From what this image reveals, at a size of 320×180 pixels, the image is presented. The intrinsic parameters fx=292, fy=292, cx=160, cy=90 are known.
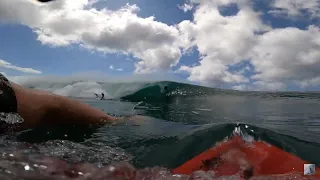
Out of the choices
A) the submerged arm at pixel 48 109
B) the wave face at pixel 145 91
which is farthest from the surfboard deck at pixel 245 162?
the wave face at pixel 145 91

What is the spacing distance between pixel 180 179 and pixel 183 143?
1.72m

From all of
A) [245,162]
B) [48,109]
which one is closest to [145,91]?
[48,109]

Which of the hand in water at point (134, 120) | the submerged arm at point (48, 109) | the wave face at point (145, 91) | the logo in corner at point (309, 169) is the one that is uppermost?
the wave face at point (145, 91)

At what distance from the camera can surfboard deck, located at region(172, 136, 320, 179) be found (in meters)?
2.11

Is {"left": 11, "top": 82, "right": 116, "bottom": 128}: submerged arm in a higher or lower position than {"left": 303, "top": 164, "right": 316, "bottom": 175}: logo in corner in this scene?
higher

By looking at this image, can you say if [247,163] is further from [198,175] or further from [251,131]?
[251,131]

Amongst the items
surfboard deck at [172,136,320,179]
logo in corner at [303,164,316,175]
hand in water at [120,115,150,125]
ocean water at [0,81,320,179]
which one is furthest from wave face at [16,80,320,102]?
logo in corner at [303,164,316,175]

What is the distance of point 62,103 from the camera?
3.07 meters

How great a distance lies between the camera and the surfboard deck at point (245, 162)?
2107 mm

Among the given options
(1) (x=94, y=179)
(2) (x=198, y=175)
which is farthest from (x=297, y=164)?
(1) (x=94, y=179)

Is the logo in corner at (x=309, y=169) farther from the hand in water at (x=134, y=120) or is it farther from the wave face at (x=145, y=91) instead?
the wave face at (x=145, y=91)

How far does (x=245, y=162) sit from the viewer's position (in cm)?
223

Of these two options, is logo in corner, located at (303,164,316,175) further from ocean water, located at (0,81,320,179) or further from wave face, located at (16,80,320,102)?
wave face, located at (16,80,320,102)

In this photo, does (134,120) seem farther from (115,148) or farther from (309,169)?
(309,169)
